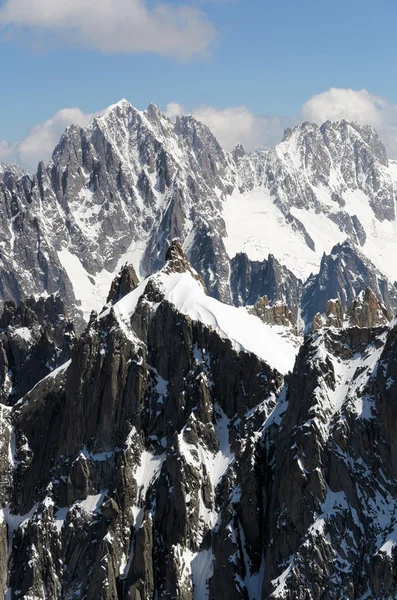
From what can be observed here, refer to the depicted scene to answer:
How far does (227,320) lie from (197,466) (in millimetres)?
32052

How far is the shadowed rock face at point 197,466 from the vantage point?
5103 inches

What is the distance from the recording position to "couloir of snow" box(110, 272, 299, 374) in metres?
167

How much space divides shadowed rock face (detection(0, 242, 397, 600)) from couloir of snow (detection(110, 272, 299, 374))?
1405 millimetres

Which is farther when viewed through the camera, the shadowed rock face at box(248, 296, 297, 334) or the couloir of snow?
the shadowed rock face at box(248, 296, 297, 334)

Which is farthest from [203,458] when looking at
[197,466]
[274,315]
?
[274,315]

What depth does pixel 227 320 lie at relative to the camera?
173125mm

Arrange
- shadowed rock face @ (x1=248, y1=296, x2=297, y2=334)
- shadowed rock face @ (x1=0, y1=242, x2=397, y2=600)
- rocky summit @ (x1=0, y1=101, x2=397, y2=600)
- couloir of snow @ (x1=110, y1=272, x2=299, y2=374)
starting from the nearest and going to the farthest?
1. shadowed rock face @ (x1=0, y1=242, x2=397, y2=600)
2. rocky summit @ (x1=0, y1=101, x2=397, y2=600)
3. couloir of snow @ (x1=110, y1=272, x2=299, y2=374)
4. shadowed rock face @ (x1=248, y1=296, x2=297, y2=334)

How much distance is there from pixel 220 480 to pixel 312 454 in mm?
24821

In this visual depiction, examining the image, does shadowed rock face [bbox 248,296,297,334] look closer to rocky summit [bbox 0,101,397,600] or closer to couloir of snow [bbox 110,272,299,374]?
rocky summit [bbox 0,101,397,600]

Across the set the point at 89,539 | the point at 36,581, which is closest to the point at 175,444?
the point at 89,539

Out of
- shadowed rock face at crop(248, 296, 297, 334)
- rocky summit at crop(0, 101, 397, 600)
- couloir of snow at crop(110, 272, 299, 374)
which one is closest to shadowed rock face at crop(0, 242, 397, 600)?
rocky summit at crop(0, 101, 397, 600)

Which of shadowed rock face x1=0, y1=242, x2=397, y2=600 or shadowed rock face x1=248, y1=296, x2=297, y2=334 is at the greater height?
shadowed rock face x1=248, y1=296, x2=297, y2=334

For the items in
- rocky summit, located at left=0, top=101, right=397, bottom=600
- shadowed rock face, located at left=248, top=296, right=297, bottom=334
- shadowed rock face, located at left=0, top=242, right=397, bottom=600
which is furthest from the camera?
shadowed rock face, located at left=248, top=296, right=297, bottom=334

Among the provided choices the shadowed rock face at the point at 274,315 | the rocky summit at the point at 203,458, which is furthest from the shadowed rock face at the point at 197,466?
the shadowed rock face at the point at 274,315
